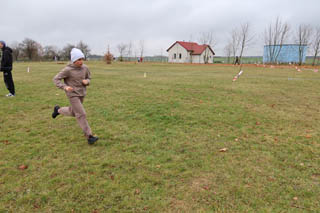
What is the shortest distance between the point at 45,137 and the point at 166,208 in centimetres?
333

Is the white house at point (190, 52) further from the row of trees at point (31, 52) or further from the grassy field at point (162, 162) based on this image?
the grassy field at point (162, 162)

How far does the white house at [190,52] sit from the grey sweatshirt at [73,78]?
62.3m

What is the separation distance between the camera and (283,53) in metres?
59.0

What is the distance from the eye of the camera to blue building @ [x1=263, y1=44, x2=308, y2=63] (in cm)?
5531

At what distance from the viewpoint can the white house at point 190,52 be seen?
64.2 m

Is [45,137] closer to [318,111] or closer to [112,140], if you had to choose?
[112,140]

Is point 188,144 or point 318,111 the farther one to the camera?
point 318,111

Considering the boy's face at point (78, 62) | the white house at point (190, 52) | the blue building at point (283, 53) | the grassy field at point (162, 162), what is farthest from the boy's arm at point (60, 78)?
the white house at point (190, 52)

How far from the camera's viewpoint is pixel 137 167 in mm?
3475

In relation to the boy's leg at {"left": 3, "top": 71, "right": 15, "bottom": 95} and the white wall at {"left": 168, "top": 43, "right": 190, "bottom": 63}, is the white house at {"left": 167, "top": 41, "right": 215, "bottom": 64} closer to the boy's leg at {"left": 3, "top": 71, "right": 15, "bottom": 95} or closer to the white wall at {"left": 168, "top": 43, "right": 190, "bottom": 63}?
the white wall at {"left": 168, "top": 43, "right": 190, "bottom": 63}

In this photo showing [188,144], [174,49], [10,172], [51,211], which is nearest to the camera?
[51,211]

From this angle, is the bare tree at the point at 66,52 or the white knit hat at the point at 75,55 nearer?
the white knit hat at the point at 75,55

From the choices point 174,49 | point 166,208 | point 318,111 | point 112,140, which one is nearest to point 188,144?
point 112,140

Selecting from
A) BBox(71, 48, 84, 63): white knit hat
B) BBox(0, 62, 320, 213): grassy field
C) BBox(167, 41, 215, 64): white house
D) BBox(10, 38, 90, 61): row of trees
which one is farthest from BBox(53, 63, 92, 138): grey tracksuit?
BBox(10, 38, 90, 61): row of trees
